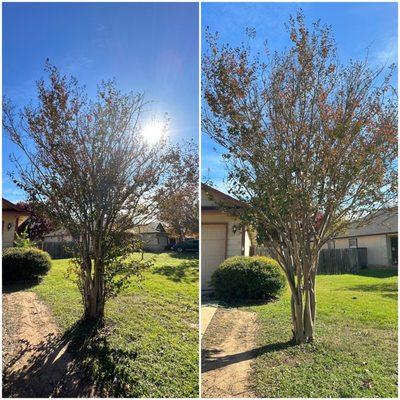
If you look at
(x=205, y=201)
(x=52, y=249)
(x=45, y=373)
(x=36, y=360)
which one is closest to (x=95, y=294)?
(x=36, y=360)

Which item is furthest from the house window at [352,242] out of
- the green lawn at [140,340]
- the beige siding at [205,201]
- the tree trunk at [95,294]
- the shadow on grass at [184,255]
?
the tree trunk at [95,294]

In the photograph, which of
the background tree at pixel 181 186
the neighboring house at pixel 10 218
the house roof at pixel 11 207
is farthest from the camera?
the neighboring house at pixel 10 218

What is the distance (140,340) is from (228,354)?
43.7 inches

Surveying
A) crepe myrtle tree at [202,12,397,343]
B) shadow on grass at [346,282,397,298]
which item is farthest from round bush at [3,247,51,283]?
Answer: shadow on grass at [346,282,397,298]

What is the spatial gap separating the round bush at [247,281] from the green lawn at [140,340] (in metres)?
0.89

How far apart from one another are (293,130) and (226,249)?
17.8 feet

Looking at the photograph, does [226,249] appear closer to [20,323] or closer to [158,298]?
[158,298]

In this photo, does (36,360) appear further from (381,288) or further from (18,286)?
(381,288)

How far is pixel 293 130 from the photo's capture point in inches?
176

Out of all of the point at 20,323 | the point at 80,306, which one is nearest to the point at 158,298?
the point at 80,306

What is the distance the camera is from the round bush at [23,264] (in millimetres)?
8039

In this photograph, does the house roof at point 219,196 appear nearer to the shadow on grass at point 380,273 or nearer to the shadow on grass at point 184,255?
the shadow on grass at point 184,255

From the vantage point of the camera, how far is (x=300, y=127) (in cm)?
442

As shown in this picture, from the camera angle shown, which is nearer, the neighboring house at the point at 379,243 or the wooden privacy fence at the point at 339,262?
the wooden privacy fence at the point at 339,262
